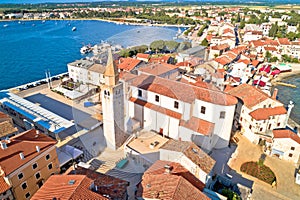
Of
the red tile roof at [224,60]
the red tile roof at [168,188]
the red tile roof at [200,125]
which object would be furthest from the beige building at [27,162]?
the red tile roof at [224,60]

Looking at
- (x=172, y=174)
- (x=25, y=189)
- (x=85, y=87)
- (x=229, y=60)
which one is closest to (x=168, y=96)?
(x=172, y=174)

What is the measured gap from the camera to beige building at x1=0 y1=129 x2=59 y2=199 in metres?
8.96

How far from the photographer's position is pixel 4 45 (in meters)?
49.0

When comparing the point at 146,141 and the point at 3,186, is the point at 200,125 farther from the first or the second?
the point at 3,186

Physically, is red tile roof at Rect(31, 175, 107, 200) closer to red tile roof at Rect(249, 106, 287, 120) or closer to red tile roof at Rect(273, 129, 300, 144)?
red tile roof at Rect(273, 129, 300, 144)

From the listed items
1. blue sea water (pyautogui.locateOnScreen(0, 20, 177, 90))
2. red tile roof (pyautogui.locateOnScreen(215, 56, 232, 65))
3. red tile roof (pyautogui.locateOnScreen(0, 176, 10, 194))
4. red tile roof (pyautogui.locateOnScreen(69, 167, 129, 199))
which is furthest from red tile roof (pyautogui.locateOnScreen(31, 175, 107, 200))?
red tile roof (pyautogui.locateOnScreen(215, 56, 232, 65))

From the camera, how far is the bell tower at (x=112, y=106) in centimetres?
1071

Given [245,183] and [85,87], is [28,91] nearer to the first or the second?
[85,87]

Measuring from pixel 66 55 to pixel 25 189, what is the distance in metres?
34.6

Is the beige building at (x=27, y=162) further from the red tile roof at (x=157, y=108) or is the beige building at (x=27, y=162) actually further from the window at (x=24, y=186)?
the red tile roof at (x=157, y=108)

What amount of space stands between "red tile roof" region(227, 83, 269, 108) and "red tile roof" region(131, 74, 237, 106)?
10.4 ft

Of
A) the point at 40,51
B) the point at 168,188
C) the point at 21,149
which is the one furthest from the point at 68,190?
the point at 40,51

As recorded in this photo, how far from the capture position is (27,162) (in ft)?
30.8

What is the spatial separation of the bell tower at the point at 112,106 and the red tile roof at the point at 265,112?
8.29m
